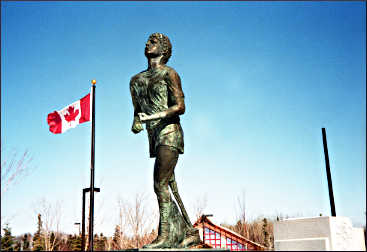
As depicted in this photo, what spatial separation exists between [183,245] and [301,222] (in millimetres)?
1773

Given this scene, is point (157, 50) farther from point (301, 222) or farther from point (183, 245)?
point (301, 222)

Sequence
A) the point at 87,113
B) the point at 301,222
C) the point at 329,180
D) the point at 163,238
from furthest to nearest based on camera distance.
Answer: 1. the point at 87,113
2. the point at 329,180
3. the point at 301,222
4. the point at 163,238

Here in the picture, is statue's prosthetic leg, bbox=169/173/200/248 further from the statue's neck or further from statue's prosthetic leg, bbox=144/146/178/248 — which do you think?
the statue's neck

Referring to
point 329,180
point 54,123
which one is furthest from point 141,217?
point 329,180

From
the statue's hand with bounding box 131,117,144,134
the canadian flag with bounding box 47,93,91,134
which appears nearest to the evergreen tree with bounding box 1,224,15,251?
the canadian flag with bounding box 47,93,91,134

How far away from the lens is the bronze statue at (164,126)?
18.1ft

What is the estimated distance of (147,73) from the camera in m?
6.11

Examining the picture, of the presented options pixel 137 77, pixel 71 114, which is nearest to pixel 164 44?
Answer: pixel 137 77

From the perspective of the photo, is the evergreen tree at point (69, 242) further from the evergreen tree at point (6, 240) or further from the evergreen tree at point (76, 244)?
the evergreen tree at point (6, 240)

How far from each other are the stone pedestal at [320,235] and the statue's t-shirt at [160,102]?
2.01 metres

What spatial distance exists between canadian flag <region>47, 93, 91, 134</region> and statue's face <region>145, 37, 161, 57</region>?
26.7ft

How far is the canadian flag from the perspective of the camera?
14010 millimetres

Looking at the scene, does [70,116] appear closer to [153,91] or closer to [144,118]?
[153,91]

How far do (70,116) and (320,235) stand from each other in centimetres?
1094
